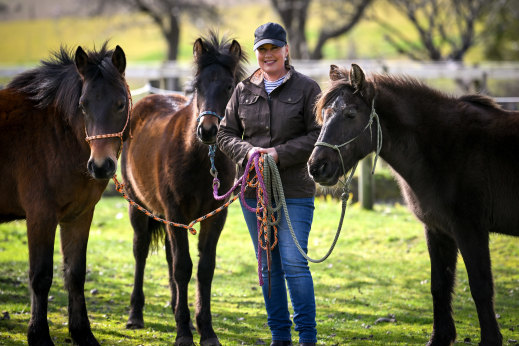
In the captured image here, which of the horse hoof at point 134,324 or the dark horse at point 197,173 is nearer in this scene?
the dark horse at point 197,173

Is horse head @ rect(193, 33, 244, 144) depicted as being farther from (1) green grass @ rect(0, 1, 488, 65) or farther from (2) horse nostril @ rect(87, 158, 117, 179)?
(1) green grass @ rect(0, 1, 488, 65)

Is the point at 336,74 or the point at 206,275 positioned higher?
the point at 336,74

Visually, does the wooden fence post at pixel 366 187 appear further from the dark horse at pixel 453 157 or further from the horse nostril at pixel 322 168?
the horse nostril at pixel 322 168

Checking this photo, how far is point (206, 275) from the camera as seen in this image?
5340 millimetres

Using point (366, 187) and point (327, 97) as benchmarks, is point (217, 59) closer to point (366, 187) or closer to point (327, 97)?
point (327, 97)

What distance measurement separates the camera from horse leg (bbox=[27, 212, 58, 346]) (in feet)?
15.3

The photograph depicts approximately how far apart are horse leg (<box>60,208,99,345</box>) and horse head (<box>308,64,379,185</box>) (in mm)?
2202

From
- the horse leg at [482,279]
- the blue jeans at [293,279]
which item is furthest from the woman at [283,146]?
the horse leg at [482,279]

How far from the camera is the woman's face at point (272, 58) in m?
4.23

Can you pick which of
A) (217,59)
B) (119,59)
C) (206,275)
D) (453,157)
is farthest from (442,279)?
(119,59)

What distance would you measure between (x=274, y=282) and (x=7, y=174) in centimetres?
237

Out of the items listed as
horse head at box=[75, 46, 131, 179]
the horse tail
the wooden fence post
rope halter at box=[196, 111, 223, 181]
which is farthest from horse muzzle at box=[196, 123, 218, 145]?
the wooden fence post

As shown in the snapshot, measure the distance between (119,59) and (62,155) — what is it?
0.89 m

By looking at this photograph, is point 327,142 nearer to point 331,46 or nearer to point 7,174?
point 7,174
